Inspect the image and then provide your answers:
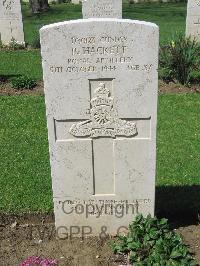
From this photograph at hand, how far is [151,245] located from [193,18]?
10.3m

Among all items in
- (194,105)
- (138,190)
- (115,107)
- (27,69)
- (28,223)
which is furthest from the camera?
(27,69)

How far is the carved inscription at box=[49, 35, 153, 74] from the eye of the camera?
3680 mm

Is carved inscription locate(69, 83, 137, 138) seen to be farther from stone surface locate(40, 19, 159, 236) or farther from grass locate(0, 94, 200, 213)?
grass locate(0, 94, 200, 213)

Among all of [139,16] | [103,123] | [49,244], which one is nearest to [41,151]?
[49,244]

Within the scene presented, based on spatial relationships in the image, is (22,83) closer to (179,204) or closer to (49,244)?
(179,204)

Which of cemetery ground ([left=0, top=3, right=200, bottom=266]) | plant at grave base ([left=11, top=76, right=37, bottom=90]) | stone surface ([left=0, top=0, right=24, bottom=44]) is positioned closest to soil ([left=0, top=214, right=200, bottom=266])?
cemetery ground ([left=0, top=3, right=200, bottom=266])

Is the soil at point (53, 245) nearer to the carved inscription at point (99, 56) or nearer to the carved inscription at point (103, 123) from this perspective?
the carved inscription at point (103, 123)

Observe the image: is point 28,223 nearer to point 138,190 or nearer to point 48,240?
point 48,240

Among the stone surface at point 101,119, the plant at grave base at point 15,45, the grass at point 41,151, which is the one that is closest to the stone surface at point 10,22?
the plant at grave base at point 15,45

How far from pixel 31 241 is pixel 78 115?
141 centimetres

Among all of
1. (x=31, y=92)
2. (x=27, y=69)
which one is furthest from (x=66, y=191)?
(x=27, y=69)

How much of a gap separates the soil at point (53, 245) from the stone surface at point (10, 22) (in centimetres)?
1087

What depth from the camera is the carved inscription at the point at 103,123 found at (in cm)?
387

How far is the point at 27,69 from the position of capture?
38.0 feet
